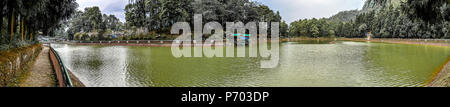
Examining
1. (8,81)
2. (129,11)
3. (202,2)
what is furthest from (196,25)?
(8,81)

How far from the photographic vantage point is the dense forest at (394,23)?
12.8m

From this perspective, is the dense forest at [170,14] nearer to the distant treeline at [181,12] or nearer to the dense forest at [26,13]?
the distant treeline at [181,12]

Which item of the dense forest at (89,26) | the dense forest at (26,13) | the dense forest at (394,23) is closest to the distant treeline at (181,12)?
the dense forest at (89,26)

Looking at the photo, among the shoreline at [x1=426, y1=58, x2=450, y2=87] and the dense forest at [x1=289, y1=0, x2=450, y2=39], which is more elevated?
the dense forest at [x1=289, y1=0, x2=450, y2=39]

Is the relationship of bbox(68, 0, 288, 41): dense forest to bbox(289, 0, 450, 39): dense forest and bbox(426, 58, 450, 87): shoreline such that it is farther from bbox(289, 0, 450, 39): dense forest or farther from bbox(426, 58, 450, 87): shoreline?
bbox(426, 58, 450, 87): shoreline

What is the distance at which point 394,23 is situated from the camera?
54.1 m

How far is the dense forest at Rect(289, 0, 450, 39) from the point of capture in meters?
12.8

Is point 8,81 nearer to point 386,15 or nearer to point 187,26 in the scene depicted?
point 187,26

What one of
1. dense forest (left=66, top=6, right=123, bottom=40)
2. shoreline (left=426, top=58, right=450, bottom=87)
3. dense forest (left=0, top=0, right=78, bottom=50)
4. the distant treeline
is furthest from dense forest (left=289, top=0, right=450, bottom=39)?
dense forest (left=66, top=6, right=123, bottom=40)

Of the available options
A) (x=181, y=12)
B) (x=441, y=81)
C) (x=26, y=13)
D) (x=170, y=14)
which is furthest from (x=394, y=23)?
(x=26, y=13)

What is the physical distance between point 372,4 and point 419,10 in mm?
2356

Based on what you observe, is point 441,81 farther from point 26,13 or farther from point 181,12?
point 181,12

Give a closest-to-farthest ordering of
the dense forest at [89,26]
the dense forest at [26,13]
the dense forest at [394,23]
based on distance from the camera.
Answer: the dense forest at [26,13], the dense forest at [394,23], the dense forest at [89,26]

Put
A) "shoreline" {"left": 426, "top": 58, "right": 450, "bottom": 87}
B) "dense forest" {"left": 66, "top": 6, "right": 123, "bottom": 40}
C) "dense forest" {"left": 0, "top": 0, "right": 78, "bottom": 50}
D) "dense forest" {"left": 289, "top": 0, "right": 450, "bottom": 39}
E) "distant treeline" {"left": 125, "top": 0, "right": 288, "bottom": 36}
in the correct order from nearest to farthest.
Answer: "shoreline" {"left": 426, "top": 58, "right": 450, "bottom": 87} → "dense forest" {"left": 0, "top": 0, "right": 78, "bottom": 50} → "dense forest" {"left": 289, "top": 0, "right": 450, "bottom": 39} → "distant treeline" {"left": 125, "top": 0, "right": 288, "bottom": 36} → "dense forest" {"left": 66, "top": 6, "right": 123, "bottom": 40}
